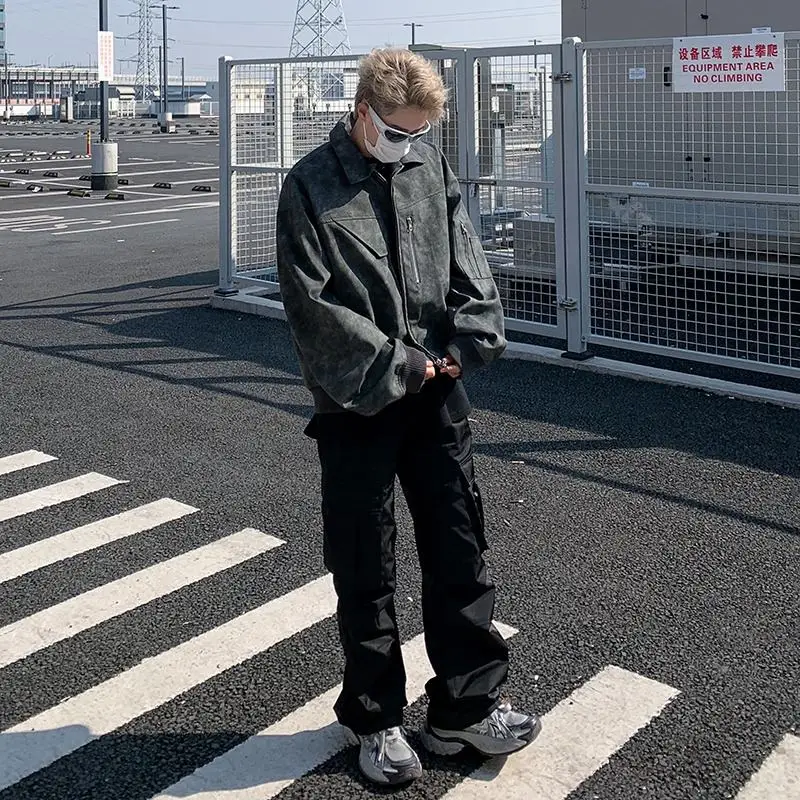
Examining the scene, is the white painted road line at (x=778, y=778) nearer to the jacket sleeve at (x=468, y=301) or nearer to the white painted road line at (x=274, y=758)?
the white painted road line at (x=274, y=758)

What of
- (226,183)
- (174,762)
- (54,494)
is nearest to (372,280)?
(174,762)

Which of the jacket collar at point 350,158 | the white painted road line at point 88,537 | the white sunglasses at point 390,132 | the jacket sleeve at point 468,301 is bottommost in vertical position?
the white painted road line at point 88,537

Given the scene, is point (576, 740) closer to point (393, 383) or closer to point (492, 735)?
point (492, 735)

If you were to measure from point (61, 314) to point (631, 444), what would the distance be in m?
6.53

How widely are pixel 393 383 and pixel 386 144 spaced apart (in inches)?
27.7

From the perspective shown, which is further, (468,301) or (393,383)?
(468,301)

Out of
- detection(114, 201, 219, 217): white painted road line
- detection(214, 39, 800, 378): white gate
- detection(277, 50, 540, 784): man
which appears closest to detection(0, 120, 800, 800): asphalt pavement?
detection(277, 50, 540, 784): man

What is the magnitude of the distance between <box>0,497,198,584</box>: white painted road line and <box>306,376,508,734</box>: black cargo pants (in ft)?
7.42

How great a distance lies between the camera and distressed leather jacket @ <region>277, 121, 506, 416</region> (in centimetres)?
338

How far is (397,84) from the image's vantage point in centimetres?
334

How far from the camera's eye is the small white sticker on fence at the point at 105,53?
2411 cm

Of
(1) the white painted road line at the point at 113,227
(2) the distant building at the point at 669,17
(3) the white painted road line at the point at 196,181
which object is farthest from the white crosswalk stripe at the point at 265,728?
(3) the white painted road line at the point at 196,181

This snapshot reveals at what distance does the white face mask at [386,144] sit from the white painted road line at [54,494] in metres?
3.44

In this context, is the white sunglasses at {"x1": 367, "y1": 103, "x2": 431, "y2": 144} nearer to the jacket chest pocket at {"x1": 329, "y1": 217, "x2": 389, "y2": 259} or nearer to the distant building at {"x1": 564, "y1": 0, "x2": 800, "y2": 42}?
the jacket chest pocket at {"x1": 329, "y1": 217, "x2": 389, "y2": 259}
